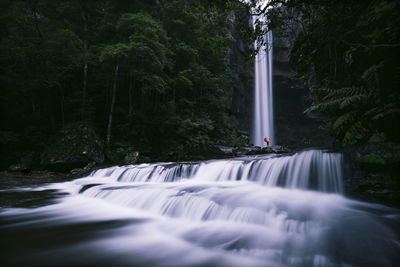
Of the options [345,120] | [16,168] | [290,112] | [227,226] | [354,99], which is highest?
[290,112]

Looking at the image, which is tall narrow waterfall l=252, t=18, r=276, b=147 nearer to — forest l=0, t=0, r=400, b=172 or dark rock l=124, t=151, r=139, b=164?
forest l=0, t=0, r=400, b=172

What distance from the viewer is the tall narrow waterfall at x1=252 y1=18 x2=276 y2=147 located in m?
31.0

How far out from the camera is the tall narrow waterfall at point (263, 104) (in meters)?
31.0

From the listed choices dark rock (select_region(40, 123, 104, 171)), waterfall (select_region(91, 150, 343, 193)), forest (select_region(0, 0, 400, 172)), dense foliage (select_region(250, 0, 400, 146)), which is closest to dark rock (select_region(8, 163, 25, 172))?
forest (select_region(0, 0, 400, 172))

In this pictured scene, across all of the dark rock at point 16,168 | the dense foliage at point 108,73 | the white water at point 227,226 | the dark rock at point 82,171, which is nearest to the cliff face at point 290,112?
the dense foliage at point 108,73

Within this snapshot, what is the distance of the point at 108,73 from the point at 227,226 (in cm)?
1416

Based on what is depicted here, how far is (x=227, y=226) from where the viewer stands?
271cm

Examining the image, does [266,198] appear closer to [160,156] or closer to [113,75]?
[160,156]

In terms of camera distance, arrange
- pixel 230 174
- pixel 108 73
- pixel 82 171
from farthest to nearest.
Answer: pixel 108 73 < pixel 82 171 < pixel 230 174

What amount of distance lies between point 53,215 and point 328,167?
5189 mm

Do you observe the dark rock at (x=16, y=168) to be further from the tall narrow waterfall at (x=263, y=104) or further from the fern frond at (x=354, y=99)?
the tall narrow waterfall at (x=263, y=104)

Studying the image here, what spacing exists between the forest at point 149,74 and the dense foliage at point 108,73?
0.07 m

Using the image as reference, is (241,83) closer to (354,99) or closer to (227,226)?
(354,99)

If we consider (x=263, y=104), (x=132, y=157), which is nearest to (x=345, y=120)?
(x=132, y=157)
